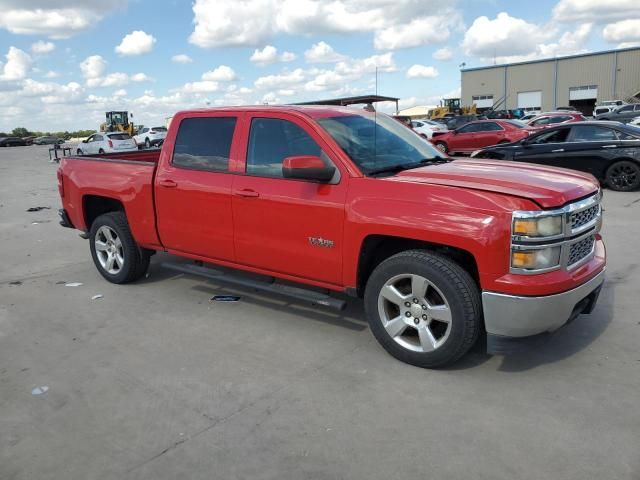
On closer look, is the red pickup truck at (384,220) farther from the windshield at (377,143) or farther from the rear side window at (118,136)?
the rear side window at (118,136)

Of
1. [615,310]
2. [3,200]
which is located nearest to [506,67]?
[3,200]

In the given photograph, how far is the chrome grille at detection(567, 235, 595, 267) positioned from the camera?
3680 mm

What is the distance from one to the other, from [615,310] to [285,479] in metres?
3.54

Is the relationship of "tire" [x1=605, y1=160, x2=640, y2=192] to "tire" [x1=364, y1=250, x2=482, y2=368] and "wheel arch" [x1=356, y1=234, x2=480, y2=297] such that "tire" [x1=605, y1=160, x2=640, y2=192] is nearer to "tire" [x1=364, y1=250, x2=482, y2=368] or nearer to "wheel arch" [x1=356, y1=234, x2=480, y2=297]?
"wheel arch" [x1=356, y1=234, x2=480, y2=297]

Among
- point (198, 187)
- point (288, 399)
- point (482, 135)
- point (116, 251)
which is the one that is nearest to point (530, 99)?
point (482, 135)

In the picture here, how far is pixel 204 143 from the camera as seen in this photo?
511cm

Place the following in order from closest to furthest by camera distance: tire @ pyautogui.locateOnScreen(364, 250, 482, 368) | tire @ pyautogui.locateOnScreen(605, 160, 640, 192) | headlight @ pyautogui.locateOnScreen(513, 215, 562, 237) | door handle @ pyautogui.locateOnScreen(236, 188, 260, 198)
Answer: headlight @ pyautogui.locateOnScreen(513, 215, 562, 237) → tire @ pyautogui.locateOnScreen(364, 250, 482, 368) → door handle @ pyautogui.locateOnScreen(236, 188, 260, 198) → tire @ pyautogui.locateOnScreen(605, 160, 640, 192)

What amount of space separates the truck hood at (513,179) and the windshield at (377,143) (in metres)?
0.23

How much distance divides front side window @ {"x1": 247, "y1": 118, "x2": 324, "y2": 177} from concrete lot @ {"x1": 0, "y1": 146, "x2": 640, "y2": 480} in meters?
1.37

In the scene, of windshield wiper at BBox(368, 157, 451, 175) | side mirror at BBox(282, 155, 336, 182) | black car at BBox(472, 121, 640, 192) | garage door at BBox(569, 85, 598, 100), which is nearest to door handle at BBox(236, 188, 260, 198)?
side mirror at BBox(282, 155, 336, 182)

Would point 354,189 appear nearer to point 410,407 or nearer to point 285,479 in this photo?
point 410,407

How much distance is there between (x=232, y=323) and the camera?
494 centimetres

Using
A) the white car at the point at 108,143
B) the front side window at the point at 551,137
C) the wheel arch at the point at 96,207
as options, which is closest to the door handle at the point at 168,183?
the wheel arch at the point at 96,207

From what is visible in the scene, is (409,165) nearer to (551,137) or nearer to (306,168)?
(306,168)
